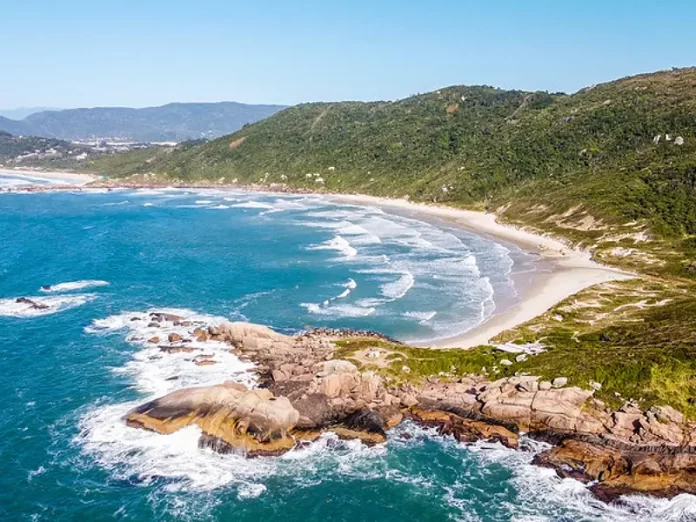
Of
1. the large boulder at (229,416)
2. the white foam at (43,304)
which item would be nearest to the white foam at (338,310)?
the large boulder at (229,416)

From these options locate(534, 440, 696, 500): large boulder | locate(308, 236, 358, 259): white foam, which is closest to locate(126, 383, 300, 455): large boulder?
locate(534, 440, 696, 500): large boulder

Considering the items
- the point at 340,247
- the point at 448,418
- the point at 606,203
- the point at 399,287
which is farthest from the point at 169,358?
the point at 606,203

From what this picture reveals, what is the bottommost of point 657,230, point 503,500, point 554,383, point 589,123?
point 503,500

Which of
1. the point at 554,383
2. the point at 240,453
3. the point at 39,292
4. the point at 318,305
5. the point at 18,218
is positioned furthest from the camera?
the point at 18,218

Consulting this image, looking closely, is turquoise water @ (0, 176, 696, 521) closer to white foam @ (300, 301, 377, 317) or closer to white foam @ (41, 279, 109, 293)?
white foam @ (300, 301, 377, 317)

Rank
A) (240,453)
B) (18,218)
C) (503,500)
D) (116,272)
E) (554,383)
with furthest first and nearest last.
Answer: (18,218), (116,272), (554,383), (240,453), (503,500)

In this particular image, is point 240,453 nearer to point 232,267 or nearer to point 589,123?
point 232,267

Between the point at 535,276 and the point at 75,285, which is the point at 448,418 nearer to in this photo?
the point at 535,276

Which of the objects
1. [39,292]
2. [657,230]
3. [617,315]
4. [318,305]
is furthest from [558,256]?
[39,292]
